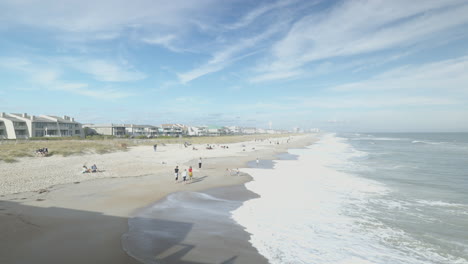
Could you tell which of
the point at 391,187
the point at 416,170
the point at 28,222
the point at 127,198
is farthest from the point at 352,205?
the point at 416,170

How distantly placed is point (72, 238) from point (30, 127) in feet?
231

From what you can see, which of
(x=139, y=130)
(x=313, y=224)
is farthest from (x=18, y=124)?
(x=313, y=224)

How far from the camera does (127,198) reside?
552 inches

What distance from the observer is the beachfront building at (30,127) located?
5806 centimetres

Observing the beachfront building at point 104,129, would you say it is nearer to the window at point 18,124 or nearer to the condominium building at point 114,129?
the condominium building at point 114,129

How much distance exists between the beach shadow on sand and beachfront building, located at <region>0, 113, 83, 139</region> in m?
63.5

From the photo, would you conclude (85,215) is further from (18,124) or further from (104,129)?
(104,129)

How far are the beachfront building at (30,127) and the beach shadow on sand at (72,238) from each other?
63.5 metres

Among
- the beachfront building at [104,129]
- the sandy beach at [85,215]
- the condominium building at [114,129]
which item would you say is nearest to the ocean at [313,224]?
the sandy beach at [85,215]

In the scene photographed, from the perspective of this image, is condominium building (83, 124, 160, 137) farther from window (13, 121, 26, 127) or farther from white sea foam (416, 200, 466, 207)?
white sea foam (416, 200, 466, 207)

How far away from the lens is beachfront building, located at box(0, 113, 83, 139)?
5806 centimetres

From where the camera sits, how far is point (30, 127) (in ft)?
202

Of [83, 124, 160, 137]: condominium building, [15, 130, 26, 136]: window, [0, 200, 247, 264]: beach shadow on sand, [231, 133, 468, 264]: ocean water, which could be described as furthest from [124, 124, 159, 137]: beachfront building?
[0, 200, 247, 264]: beach shadow on sand

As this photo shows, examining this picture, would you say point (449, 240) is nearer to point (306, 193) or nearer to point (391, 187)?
point (306, 193)
